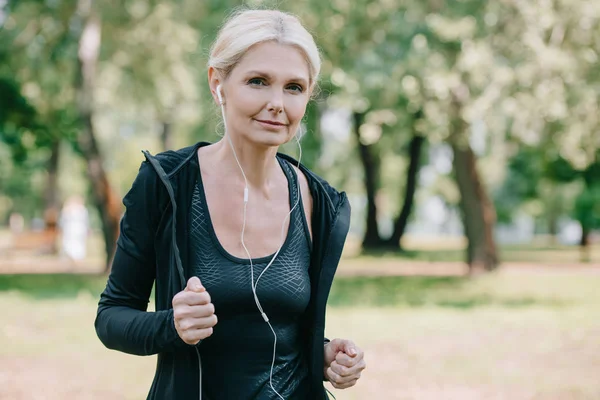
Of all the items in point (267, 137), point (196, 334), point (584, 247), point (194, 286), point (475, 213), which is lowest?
point (196, 334)

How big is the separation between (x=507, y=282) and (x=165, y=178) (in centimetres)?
1597

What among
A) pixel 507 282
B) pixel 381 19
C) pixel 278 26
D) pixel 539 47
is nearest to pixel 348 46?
pixel 381 19

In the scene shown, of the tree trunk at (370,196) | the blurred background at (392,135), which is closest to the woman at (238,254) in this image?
the blurred background at (392,135)

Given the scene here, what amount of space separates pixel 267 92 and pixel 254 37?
16cm

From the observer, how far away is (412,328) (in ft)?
36.0

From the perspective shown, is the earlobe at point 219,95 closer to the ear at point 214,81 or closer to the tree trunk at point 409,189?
the ear at point 214,81

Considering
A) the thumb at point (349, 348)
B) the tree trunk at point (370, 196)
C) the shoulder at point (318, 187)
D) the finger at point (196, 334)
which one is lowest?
the thumb at point (349, 348)

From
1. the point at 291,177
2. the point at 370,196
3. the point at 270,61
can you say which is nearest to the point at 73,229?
the point at 370,196

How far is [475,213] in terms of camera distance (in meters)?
18.8

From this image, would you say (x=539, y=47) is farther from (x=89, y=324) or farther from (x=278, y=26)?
(x=278, y=26)

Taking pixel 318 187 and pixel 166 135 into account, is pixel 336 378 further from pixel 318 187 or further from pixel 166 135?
pixel 166 135

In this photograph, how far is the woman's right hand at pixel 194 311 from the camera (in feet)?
6.50

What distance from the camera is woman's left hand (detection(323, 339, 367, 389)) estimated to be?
7.90ft

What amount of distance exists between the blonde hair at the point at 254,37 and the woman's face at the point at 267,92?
0.8 inches
